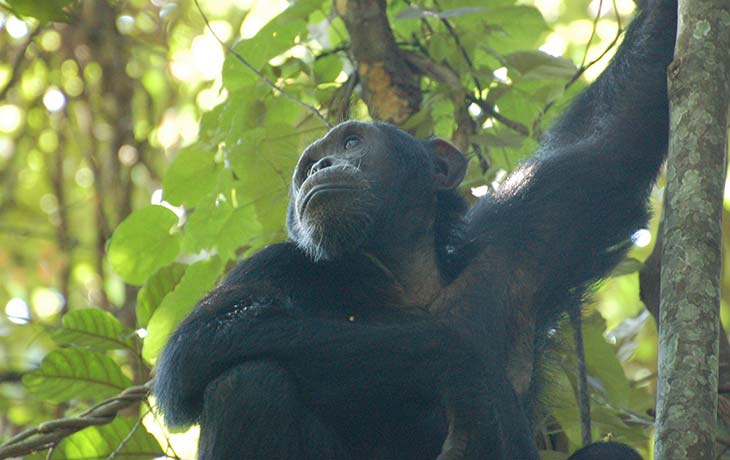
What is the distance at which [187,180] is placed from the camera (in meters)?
6.66

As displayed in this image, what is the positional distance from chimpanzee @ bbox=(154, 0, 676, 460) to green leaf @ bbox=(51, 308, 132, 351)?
1.13 meters

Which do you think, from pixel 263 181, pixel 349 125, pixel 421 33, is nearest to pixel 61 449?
pixel 263 181

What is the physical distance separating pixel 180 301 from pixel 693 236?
3232mm

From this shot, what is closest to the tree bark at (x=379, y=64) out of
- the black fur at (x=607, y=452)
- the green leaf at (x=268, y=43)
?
the green leaf at (x=268, y=43)

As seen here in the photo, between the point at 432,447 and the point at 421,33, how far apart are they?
3.19 meters

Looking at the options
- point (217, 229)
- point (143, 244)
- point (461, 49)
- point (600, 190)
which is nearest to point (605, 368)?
point (600, 190)

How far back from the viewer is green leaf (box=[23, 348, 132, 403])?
20.4 feet

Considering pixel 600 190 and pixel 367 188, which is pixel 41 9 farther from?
pixel 600 190

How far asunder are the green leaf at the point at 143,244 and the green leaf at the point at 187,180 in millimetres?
129

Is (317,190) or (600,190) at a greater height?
(317,190)

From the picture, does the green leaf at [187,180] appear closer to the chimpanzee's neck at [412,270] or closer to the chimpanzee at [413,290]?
the chimpanzee at [413,290]

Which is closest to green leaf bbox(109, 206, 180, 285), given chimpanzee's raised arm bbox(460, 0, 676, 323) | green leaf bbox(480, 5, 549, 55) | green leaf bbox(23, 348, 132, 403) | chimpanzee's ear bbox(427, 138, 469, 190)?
green leaf bbox(23, 348, 132, 403)

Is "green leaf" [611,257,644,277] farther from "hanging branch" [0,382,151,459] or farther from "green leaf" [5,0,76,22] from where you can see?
"green leaf" [5,0,76,22]

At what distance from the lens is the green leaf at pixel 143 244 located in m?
6.49
